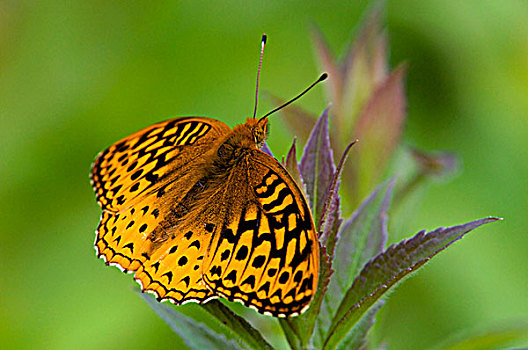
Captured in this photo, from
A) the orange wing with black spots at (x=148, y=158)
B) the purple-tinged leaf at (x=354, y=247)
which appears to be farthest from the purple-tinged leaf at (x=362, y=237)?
the orange wing with black spots at (x=148, y=158)

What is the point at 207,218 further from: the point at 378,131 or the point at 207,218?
the point at 378,131

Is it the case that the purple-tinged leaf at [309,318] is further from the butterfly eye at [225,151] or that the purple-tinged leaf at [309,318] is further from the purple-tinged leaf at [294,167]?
the butterfly eye at [225,151]

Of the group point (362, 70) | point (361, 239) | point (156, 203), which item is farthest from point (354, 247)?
point (362, 70)

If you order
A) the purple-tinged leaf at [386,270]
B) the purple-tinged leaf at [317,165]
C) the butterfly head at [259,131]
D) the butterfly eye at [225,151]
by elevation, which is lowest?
the purple-tinged leaf at [386,270]

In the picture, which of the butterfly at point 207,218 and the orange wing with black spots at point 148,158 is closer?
the butterfly at point 207,218

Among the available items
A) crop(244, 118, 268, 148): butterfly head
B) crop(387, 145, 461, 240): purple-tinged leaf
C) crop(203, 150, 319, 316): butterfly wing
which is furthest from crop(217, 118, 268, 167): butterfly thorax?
crop(387, 145, 461, 240): purple-tinged leaf

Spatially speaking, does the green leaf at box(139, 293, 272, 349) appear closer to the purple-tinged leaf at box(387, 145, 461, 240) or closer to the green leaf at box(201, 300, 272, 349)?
the green leaf at box(201, 300, 272, 349)
